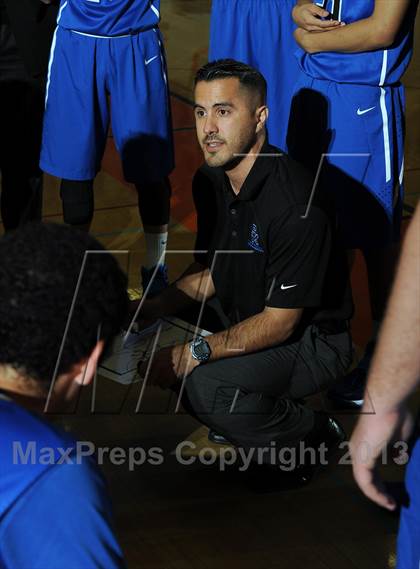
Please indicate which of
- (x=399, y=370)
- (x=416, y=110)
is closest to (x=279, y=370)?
(x=399, y=370)

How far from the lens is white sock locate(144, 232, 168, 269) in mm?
3510

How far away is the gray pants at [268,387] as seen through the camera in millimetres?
2479

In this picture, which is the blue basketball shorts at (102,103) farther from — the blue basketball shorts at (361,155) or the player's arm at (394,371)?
the player's arm at (394,371)

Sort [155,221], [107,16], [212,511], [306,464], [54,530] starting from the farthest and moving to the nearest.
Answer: [155,221]
[107,16]
[306,464]
[212,511]
[54,530]

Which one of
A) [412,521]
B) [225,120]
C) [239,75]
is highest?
[239,75]

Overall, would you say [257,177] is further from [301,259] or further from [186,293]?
[186,293]

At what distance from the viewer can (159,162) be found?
3422 mm

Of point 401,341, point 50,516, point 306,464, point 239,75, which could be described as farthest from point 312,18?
point 50,516

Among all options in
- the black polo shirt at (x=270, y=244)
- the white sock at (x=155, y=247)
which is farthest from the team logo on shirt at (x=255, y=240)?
the white sock at (x=155, y=247)

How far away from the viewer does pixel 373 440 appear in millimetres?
1525

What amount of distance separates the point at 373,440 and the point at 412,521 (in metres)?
0.15

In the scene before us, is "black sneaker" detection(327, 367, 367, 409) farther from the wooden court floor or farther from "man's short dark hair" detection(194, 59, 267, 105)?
"man's short dark hair" detection(194, 59, 267, 105)

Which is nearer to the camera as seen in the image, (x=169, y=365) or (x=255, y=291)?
(x=169, y=365)

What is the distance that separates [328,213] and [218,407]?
0.58 meters
